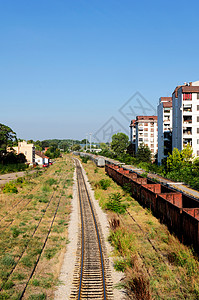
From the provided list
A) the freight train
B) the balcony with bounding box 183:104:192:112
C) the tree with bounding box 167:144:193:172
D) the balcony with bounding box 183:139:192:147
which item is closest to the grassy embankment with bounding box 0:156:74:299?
the freight train

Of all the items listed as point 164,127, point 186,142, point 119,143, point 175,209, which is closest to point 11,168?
point 164,127

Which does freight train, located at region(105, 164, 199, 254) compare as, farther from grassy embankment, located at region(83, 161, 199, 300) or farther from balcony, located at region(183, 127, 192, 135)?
balcony, located at region(183, 127, 192, 135)

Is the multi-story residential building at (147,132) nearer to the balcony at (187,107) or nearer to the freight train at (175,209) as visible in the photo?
the balcony at (187,107)

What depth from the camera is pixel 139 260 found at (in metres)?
13.9

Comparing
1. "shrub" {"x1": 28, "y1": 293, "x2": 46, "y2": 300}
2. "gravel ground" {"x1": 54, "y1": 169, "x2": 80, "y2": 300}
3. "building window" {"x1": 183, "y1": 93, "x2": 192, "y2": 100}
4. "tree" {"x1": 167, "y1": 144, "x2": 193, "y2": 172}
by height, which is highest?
"building window" {"x1": 183, "y1": 93, "x2": 192, "y2": 100}

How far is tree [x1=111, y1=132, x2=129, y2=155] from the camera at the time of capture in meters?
125

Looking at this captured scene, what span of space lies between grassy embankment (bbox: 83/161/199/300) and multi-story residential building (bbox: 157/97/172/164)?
50.3 metres

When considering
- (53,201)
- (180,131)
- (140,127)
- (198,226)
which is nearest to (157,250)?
(198,226)

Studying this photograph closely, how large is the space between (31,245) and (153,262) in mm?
7105

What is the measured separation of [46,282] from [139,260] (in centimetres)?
490

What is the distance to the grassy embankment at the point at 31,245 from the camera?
1133 cm

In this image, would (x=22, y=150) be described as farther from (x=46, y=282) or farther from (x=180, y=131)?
(x=46, y=282)

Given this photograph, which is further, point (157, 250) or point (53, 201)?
point (53, 201)

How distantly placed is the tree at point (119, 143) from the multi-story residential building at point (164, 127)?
47.5 meters
